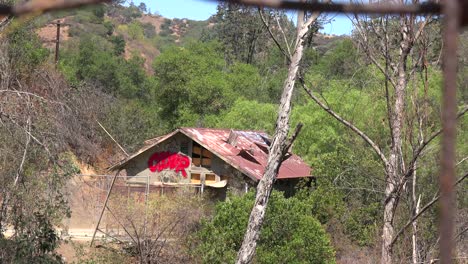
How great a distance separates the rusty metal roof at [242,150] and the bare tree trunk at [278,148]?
39.6ft

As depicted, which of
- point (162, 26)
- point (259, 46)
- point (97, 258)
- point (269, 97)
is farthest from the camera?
point (162, 26)

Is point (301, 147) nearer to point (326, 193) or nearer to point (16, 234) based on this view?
point (326, 193)

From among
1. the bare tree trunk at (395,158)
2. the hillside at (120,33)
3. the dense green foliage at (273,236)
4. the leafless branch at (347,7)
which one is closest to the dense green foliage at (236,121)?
the dense green foliage at (273,236)

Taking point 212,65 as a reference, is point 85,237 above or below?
below

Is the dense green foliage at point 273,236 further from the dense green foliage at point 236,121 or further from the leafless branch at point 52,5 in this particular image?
the leafless branch at point 52,5

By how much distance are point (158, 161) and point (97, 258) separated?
877 cm

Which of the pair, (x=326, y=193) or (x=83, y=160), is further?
(x=83, y=160)

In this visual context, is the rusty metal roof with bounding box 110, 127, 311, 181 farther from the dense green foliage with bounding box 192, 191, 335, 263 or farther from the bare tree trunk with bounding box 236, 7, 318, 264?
the bare tree trunk with bounding box 236, 7, 318, 264

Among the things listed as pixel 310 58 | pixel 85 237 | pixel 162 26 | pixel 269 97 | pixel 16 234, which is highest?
pixel 162 26

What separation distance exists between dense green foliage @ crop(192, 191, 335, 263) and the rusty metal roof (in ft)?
21.8

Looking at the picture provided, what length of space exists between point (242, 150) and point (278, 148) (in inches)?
564

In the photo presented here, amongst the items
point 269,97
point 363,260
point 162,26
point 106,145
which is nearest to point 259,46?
point 269,97

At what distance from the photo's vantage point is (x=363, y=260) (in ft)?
54.3

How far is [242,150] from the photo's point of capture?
920 inches
